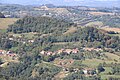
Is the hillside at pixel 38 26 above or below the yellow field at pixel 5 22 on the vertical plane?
above

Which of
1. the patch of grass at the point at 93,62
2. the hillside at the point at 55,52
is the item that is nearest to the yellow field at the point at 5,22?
the hillside at the point at 55,52

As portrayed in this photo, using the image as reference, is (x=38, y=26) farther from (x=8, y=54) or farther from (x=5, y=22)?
(x=8, y=54)

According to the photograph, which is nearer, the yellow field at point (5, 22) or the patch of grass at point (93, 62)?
the patch of grass at point (93, 62)

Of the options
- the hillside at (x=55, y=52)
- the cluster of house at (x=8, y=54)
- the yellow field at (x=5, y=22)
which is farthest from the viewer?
the yellow field at (x=5, y=22)

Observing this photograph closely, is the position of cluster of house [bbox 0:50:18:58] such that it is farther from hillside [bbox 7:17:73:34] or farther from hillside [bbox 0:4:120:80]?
hillside [bbox 7:17:73:34]

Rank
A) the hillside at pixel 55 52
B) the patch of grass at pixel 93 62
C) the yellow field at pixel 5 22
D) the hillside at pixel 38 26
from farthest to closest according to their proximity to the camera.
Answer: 1. the yellow field at pixel 5 22
2. the hillside at pixel 38 26
3. the patch of grass at pixel 93 62
4. the hillside at pixel 55 52

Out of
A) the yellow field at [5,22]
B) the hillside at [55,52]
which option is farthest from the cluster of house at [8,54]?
the yellow field at [5,22]

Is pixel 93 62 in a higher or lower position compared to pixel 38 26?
lower

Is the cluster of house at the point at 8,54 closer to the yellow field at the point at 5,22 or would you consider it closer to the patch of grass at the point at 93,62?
the patch of grass at the point at 93,62

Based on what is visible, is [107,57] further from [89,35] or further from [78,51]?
[89,35]

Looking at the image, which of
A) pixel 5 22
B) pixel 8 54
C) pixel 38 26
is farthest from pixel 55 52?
pixel 5 22

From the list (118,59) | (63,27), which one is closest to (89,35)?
(63,27)
